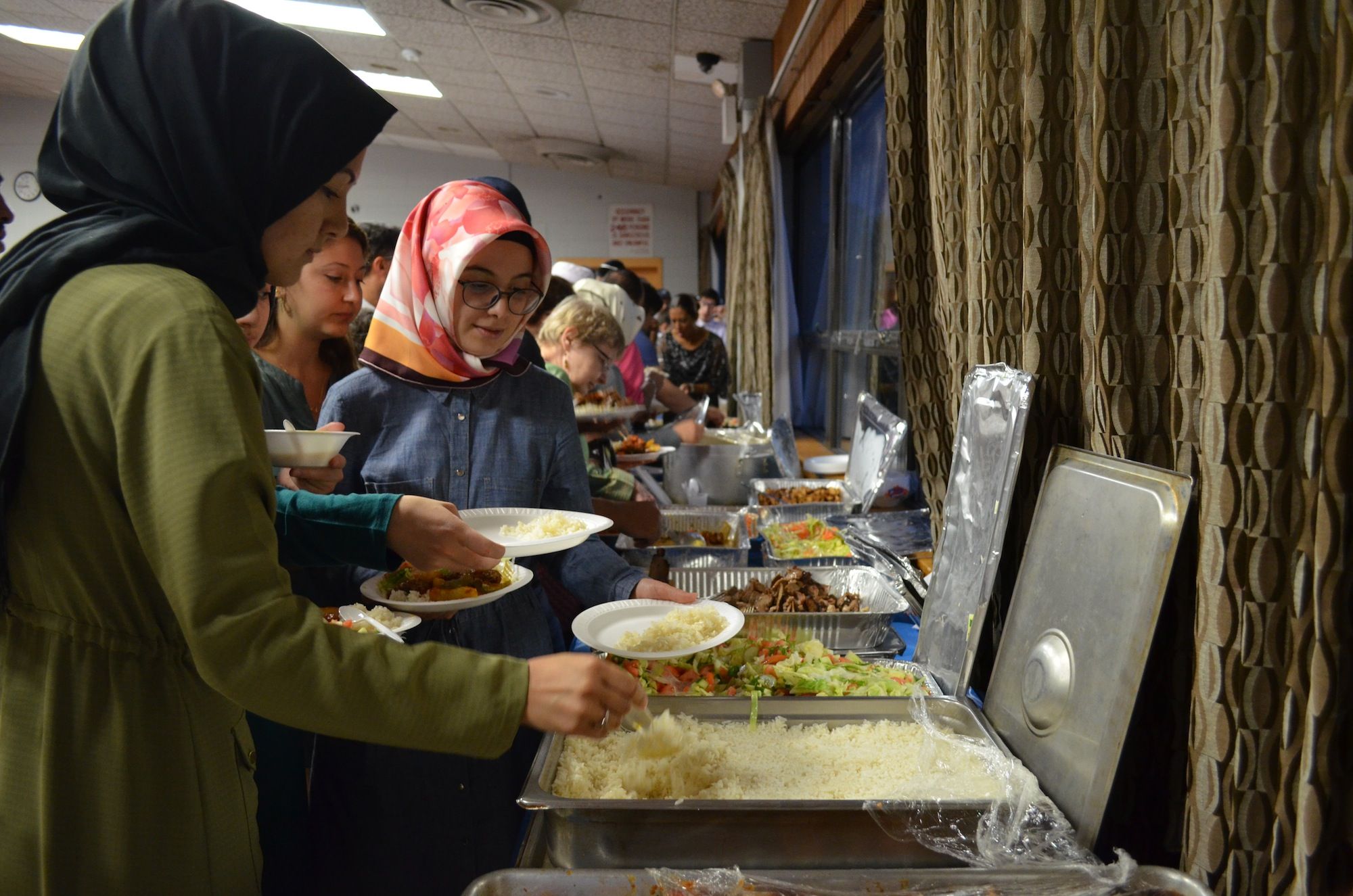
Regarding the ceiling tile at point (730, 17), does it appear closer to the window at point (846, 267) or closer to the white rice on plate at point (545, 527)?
the window at point (846, 267)

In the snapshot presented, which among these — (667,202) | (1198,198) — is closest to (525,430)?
(1198,198)

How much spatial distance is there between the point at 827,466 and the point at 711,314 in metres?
5.25

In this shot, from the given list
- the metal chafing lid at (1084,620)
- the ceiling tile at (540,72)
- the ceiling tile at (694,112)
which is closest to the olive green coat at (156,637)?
the metal chafing lid at (1084,620)

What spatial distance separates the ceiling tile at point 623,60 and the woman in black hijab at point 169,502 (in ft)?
14.8

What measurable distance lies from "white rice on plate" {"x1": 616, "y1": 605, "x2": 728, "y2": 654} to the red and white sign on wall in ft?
31.1

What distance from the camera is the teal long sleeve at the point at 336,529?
3.92 feet

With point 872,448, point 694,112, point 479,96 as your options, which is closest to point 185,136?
point 872,448

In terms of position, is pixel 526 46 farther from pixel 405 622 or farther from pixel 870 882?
pixel 870 882

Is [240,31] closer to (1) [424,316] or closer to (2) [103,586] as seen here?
(2) [103,586]

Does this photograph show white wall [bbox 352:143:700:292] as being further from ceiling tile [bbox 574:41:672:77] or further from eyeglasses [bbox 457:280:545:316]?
eyeglasses [bbox 457:280:545:316]

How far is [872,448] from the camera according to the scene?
2.73 meters

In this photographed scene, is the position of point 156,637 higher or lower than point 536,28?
lower

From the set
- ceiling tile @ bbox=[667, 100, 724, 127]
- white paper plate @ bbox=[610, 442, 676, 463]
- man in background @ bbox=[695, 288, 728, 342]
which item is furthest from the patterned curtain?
man in background @ bbox=[695, 288, 728, 342]

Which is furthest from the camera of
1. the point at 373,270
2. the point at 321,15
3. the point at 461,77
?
the point at 461,77
